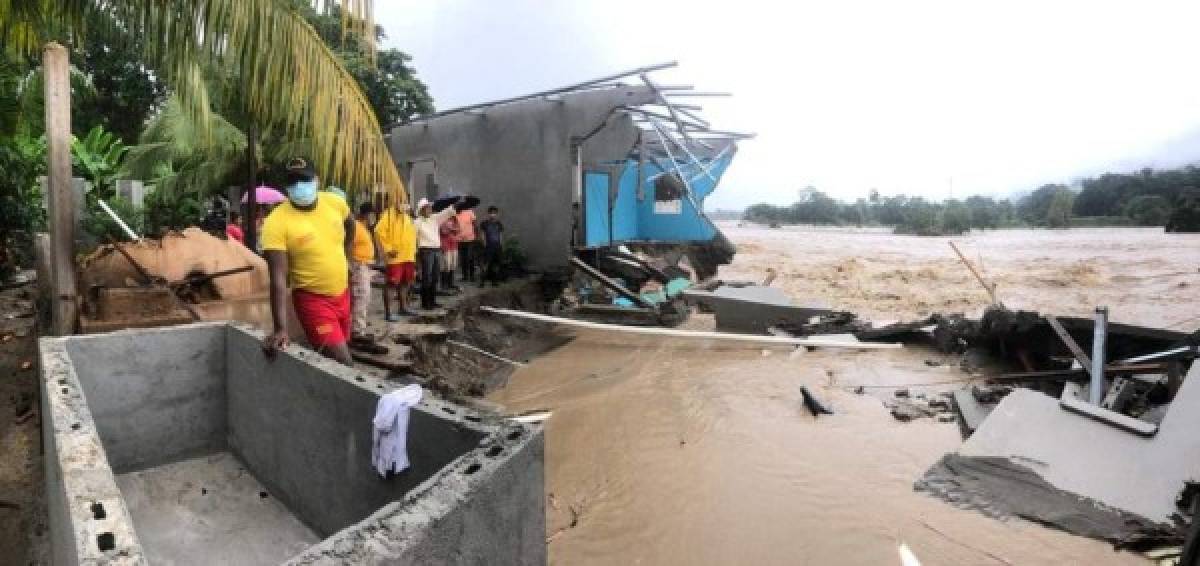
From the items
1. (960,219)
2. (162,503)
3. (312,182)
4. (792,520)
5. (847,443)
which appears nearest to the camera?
(162,503)

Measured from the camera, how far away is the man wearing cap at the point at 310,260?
430 cm

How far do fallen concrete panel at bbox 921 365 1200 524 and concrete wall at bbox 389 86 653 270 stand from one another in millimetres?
8578

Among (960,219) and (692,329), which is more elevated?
(960,219)

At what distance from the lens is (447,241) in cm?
1101

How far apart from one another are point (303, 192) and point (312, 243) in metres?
0.34

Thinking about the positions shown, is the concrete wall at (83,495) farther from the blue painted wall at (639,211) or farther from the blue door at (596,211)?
the blue painted wall at (639,211)

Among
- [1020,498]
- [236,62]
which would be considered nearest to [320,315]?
[236,62]

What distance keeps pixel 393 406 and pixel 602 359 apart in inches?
287

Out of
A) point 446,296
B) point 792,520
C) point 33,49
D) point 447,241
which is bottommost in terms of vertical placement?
point 792,520

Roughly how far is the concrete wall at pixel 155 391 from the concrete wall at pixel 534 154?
9214mm

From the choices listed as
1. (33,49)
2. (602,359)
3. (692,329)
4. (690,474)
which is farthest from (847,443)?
(33,49)

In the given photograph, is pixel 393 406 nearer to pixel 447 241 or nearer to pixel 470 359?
pixel 470 359

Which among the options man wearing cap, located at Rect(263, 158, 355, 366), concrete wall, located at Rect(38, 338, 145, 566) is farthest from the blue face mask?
concrete wall, located at Rect(38, 338, 145, 566)

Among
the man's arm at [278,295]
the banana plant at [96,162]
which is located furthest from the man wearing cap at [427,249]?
the banana plant at [96,162]
